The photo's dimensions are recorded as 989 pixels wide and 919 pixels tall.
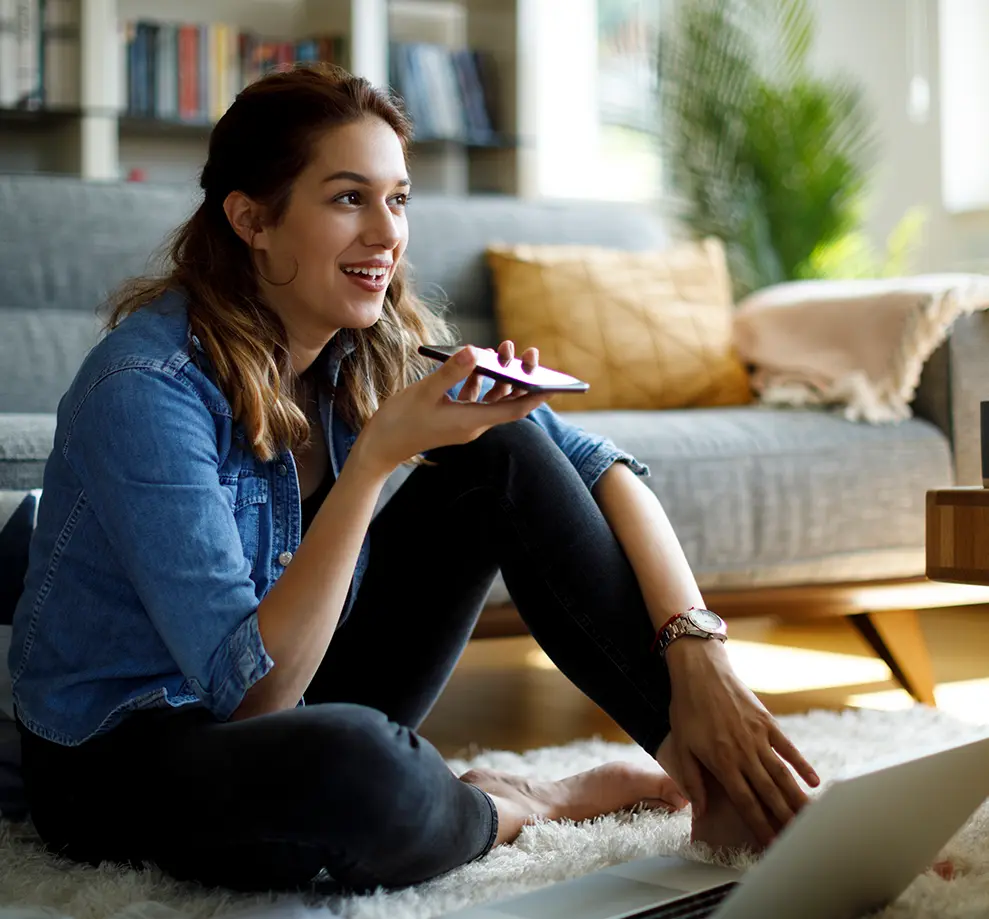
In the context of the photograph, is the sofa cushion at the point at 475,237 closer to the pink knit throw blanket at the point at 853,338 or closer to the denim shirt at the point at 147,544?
the pink knit throw blanket at the point at 853,338

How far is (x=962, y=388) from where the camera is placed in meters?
2.10

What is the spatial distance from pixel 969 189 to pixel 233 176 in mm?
2947

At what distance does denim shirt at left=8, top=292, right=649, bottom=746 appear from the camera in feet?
3.19

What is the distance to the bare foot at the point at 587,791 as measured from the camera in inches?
49.6

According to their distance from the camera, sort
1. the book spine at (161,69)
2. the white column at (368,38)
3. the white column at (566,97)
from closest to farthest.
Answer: the book spine at (161,69), the white column at (368,38), the white column at (566,97)

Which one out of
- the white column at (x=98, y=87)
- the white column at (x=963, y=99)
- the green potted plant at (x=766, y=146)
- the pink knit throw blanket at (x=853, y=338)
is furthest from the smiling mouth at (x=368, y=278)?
the white column at (x=963, y=99)

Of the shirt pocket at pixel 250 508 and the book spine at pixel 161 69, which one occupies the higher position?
the book spine at pixel 161 69

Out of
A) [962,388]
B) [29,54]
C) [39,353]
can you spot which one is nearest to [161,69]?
[29,54]

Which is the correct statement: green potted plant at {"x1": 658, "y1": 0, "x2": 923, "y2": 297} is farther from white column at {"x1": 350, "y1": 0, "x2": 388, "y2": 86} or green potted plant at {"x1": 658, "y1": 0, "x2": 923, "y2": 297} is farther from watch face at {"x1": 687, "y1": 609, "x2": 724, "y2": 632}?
watch face at {"x1": 687, "y1": 609, "x2": 724, "y2": 632}

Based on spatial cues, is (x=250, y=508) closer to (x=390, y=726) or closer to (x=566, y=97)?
(x=390, y=726)

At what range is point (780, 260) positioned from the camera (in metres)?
3.50

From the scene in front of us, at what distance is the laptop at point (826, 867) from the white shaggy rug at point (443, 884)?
0.04m

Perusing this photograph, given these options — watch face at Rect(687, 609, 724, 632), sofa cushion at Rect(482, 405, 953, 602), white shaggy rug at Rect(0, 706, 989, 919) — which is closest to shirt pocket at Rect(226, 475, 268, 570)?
white shaggy rug at Rect(0, 706, 989, 919)

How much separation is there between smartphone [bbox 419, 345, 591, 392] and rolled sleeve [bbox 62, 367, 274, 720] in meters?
0.21
